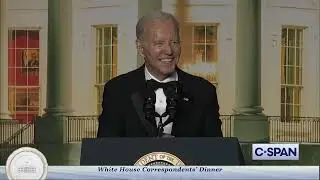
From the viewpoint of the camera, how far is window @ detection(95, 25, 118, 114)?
10.9ft

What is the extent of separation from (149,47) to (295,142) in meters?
0.83

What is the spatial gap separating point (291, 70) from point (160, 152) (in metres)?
1.09

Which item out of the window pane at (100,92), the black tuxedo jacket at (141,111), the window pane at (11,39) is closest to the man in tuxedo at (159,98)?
the black tuxedo jacket at (141,111)

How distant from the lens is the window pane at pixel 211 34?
3.29 metres

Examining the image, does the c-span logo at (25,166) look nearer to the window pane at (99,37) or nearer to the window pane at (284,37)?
the window pane at (99,37)

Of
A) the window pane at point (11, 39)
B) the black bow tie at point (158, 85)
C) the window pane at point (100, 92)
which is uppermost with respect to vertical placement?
the window pane at point (11, 39)

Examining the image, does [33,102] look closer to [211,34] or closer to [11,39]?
[11,39]

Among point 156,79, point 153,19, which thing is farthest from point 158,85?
point 153,19

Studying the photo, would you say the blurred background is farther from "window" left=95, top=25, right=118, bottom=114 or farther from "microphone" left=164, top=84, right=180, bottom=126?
"microphone" left=164, top=84, right=180, bottom=126

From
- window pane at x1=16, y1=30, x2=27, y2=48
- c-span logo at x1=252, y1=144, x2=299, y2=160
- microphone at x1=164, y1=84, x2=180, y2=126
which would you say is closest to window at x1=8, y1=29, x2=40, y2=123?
window pane at x1=16, y1=30, x2=27, y2=48

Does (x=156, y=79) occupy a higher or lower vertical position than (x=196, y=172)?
higher

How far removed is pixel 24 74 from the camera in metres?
3.36

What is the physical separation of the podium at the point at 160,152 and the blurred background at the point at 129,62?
699 millimetres

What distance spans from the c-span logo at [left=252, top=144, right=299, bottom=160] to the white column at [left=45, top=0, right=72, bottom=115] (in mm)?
936
